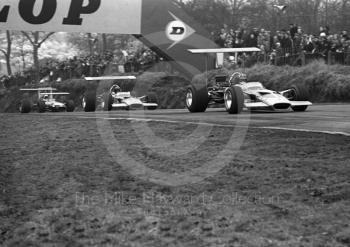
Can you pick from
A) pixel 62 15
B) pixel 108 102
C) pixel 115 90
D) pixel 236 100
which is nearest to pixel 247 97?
pixel 236 100

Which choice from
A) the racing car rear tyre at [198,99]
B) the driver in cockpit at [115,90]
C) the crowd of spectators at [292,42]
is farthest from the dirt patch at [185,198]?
the driver in cockpit at [115,90]

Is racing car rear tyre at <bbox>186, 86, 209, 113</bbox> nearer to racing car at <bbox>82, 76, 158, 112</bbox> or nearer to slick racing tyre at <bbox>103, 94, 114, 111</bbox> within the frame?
racing car at <bbox>82, 76, 158, 112</bbox>

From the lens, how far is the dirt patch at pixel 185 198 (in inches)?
189

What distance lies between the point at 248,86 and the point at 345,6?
29627mm

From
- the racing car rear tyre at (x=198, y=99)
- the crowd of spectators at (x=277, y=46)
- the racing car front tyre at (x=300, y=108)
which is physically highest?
the crowd of spectators at (x=277, y=46)

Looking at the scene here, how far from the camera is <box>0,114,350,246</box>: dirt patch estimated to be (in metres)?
4.79

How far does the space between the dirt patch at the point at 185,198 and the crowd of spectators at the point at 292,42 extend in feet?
45.7

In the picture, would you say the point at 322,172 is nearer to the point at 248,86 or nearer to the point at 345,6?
the point at 248,86

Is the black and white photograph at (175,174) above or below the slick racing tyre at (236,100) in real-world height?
below

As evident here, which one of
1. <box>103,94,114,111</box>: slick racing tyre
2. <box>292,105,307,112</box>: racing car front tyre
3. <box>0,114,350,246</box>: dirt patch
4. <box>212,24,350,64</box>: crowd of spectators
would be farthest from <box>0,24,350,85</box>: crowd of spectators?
<box>0,114,350,246</box>: dirt patch

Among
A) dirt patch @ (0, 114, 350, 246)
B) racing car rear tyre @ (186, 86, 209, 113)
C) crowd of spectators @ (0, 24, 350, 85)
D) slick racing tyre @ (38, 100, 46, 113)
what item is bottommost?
slick racing tyre @ (38, 100, 46, 113)

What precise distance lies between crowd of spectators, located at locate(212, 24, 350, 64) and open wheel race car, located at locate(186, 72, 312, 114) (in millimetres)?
6753

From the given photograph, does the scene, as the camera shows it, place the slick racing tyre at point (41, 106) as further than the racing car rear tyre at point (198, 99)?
Yes

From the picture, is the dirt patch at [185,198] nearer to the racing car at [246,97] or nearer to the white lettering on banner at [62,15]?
the racing car at [246,97]
